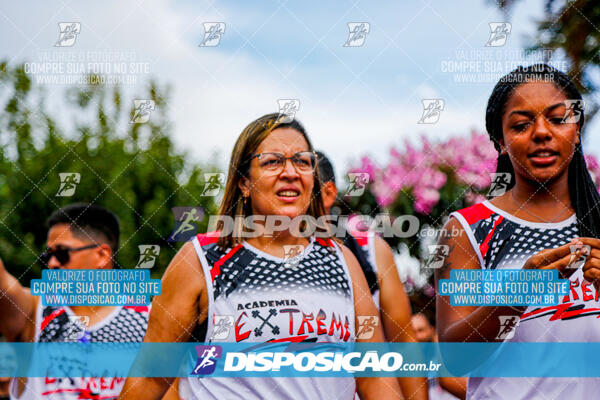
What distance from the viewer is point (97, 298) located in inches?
123

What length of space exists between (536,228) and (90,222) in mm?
2156

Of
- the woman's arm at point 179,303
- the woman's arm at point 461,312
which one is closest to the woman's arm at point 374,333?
the woman's arm at point 461,312

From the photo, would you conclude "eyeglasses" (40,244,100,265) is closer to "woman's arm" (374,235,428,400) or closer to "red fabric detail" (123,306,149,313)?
"red fabric detail" (123,306,149,313)

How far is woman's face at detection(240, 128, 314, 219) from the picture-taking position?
2711 millimetres

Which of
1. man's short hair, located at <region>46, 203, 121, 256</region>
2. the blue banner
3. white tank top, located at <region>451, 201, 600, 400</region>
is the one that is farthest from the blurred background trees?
man's short hair, located at <region>46, 203, 121, 256</region>

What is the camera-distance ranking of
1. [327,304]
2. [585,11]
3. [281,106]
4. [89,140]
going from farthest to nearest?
[89,140]
[585,11]
[281,106]
[327,304]

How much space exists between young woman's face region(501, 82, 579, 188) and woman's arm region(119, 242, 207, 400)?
58.4 inches

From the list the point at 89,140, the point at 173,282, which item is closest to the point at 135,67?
the point at 89,140

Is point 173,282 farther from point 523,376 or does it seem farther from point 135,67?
point 523,376

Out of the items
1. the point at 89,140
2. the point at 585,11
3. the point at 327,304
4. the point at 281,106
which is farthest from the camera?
the point at 89,140

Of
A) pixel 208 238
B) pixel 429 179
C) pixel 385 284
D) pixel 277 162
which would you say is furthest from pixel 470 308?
pixel 208 238

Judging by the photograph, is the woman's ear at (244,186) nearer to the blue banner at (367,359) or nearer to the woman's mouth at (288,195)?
the woman's mouth at (288,195)

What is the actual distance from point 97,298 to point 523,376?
203cm

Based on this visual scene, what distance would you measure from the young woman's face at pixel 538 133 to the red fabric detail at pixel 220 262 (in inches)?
51.0
